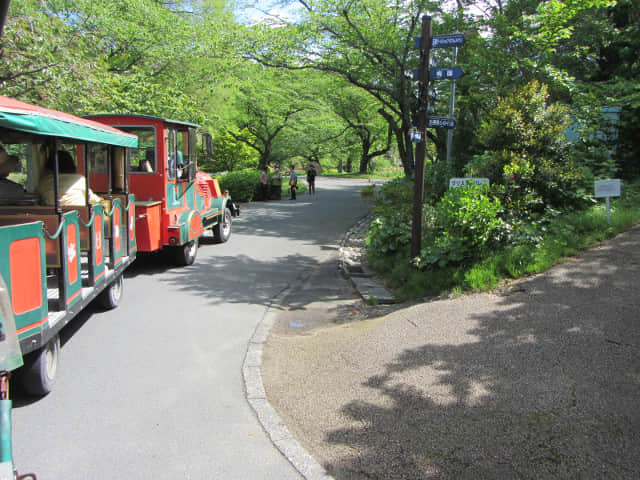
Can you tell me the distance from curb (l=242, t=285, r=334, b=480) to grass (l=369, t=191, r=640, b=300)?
2.57 m

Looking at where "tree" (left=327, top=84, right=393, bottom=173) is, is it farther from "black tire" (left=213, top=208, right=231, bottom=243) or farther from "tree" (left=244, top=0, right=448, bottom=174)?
"black tire" (left=213, top=208, right=231, bottom=243)

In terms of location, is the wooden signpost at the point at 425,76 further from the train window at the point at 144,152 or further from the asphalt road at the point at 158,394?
the train window at the point at 144,152

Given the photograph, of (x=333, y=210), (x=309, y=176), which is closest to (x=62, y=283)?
(x=333, y=210)

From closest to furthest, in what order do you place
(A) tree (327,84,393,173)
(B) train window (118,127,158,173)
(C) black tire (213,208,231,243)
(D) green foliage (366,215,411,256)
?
(B) train window (118,127,158,173) → (D) green foliage (366,215,411,256) → (C) black tire (213,208,231,243) → (A) tree (327,84,393,173)

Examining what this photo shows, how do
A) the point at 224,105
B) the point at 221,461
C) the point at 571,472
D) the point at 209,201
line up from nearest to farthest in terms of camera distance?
the point at 571,472
the point at 221,461
the point at 209,201
the point at 224,105

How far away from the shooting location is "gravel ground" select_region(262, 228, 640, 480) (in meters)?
3.21

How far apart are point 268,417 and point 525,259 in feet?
13.9

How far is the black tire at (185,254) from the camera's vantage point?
9359 millimetres

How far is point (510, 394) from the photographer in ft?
12.6

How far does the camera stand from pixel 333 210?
20219mm

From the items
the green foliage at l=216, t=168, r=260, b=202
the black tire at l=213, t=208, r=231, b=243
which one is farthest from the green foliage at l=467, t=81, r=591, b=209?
the green foliage at l=216, t=168, r=260, b=202

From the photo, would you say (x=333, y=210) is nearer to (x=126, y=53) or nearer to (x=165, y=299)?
(x=126, y=53)

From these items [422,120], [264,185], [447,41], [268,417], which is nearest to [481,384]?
[268,417]

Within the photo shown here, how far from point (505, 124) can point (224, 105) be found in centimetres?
1863
